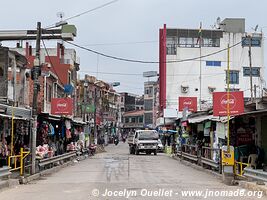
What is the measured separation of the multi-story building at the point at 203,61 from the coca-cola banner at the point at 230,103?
2096 inches

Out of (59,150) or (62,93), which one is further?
(62,93)

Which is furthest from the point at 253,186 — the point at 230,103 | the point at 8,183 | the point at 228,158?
the point at 8,183

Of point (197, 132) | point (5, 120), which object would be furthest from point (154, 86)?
point (5, 120)

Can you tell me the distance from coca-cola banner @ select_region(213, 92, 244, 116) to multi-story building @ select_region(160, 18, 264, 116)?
5325 centimetres

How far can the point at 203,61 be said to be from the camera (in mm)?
74500

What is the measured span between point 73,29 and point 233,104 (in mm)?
8408

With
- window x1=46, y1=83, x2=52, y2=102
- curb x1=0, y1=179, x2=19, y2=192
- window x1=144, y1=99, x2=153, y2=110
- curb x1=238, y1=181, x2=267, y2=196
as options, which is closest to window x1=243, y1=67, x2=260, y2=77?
window x1=46, y1=83, x2=52, y2=102

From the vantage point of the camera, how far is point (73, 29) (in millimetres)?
22484

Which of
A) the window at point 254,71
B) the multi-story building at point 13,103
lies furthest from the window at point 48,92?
the window at point 254,71

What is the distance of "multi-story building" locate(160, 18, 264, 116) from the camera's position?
7325 cm

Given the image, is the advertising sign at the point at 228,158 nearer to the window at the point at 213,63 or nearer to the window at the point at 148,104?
the window at the point at 213,63

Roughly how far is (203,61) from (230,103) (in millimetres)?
55814

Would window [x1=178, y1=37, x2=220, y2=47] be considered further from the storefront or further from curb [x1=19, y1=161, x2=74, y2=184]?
the storefront

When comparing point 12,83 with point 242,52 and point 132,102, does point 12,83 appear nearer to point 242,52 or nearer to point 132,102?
point 242,52
